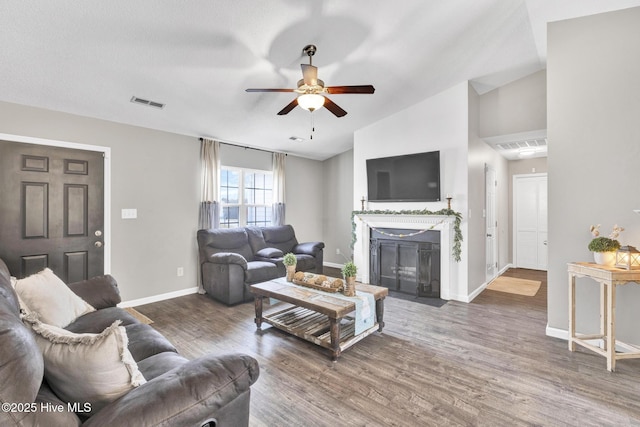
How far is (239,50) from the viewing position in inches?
113

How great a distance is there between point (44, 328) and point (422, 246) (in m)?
4.31

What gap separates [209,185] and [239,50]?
2.47 m

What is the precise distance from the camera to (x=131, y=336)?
202cm

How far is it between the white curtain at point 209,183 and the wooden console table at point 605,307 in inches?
181

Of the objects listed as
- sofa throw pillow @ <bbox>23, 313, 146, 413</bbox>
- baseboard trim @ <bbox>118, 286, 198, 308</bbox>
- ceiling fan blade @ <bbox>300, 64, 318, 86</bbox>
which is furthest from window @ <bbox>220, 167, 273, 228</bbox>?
sofa throw pillow @ <bbox>23, 313, 146, 413</bbox>

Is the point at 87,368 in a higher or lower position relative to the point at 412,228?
lower

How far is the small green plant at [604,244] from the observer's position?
102 inches

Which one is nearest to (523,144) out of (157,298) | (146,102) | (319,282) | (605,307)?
(605,307)

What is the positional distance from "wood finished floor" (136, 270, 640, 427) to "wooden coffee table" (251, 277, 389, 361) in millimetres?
121

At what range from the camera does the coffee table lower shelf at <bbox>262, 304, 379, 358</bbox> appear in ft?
9.00

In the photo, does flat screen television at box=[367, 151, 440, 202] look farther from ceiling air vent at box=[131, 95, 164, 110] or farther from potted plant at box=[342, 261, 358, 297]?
ceiling air vent at box=[131, 95, 164, 110]

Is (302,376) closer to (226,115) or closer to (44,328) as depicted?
(44,328)

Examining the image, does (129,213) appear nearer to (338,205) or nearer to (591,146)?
(338,205)

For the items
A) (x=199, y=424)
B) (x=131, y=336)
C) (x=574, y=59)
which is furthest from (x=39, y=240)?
(x=574, y=59)
